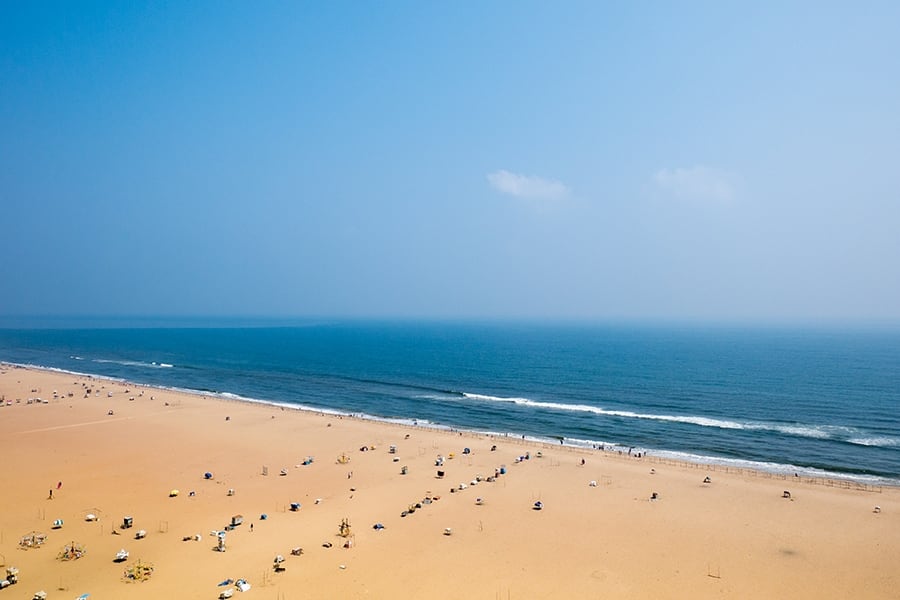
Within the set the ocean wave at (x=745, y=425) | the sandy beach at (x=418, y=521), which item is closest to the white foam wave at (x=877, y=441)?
the ocean wave at (x=745, y=425)

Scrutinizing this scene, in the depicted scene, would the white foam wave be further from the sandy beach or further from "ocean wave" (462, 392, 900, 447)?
the sandy beach

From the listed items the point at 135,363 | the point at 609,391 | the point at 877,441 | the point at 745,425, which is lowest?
the point at 135,363

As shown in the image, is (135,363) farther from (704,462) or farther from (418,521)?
(704,462)

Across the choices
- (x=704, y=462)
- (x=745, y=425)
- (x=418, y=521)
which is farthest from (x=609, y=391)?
(x=418, y=521)

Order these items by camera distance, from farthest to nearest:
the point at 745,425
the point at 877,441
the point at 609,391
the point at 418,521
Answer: the point at 609,391
the point at 745,425
the point at 877,441
the point at 418,521

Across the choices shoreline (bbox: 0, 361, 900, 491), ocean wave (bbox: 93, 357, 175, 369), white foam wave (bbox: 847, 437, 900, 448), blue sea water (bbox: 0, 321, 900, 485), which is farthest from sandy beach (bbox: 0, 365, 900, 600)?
ocean wave (bbox: 93, 357, 175, 369)

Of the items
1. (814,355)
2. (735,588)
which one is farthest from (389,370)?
(814,355)

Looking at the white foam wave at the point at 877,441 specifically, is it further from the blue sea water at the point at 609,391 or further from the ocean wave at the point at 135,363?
the ocean wave at the point at 135,363
